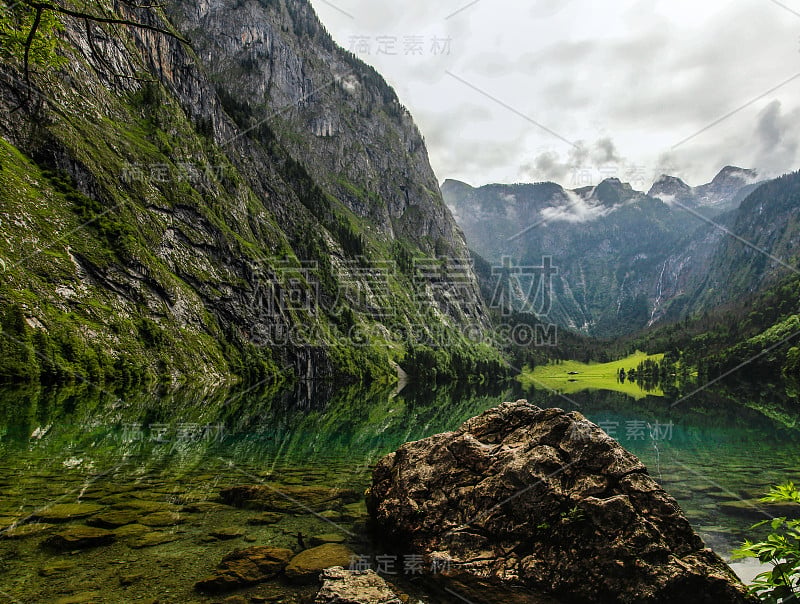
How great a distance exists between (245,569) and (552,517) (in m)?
8.83

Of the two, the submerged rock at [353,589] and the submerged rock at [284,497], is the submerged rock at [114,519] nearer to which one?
the submerged rock at [284,497]

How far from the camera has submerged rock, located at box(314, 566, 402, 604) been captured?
33.2 feet

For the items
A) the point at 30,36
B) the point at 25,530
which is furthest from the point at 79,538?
the point at 30,36

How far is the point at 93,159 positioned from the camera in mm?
112125

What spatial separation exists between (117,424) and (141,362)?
5863 cm

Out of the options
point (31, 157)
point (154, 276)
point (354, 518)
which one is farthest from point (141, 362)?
point (354, 518)

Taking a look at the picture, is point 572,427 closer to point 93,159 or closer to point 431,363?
point 93,159

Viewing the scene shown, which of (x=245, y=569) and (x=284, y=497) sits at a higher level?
(x=245, y=569)

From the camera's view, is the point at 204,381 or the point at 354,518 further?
the point at 204,381

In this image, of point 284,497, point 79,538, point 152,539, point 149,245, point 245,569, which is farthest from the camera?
point 149,245

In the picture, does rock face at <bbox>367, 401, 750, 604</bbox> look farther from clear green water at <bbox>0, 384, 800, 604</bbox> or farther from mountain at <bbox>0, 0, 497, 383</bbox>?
mountain at <bbox>0, 0, 497, 383</bbox>

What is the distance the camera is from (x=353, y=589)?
417 inches

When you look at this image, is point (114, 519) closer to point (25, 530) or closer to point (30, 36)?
point (25, 530)

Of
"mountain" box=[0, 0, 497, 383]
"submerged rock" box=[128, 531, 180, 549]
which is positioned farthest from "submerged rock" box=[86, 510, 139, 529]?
"mountain" box=[0, 0, 497, 383]
